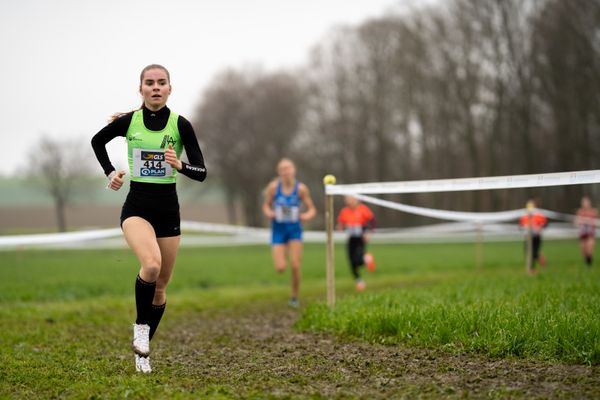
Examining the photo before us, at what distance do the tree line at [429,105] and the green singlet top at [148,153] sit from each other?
35.2m

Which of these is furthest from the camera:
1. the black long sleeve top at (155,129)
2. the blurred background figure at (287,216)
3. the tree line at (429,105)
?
the tree line at (429,105)

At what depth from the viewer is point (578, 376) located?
4.74 m

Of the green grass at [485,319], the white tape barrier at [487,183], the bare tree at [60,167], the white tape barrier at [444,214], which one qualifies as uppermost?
the bare tree at [60,167]

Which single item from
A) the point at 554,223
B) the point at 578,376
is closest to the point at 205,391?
the point at 578,376

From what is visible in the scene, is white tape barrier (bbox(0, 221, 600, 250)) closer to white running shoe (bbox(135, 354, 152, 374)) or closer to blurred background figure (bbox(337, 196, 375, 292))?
blurred background figure (bbox(337, 196, 375, 292))

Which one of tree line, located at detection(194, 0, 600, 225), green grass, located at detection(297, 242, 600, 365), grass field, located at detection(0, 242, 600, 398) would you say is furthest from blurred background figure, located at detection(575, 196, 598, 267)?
tree line, located at detection(194, 0, 600, 225)

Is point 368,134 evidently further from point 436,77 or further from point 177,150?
point 177,150

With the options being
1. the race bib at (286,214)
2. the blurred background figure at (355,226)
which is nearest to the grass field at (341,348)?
the race bib at (286,214)

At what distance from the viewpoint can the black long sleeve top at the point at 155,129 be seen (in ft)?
19.3

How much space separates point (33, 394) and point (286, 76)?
5298cm

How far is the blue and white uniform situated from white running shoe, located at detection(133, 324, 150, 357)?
545 centimetres

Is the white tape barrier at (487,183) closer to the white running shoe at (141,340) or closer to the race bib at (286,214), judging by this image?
the race bib at (286,214)

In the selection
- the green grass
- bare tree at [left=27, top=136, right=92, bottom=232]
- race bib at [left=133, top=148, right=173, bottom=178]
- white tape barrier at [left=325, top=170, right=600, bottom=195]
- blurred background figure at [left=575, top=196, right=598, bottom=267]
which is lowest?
the green grass

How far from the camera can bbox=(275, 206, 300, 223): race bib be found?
1109 cm
